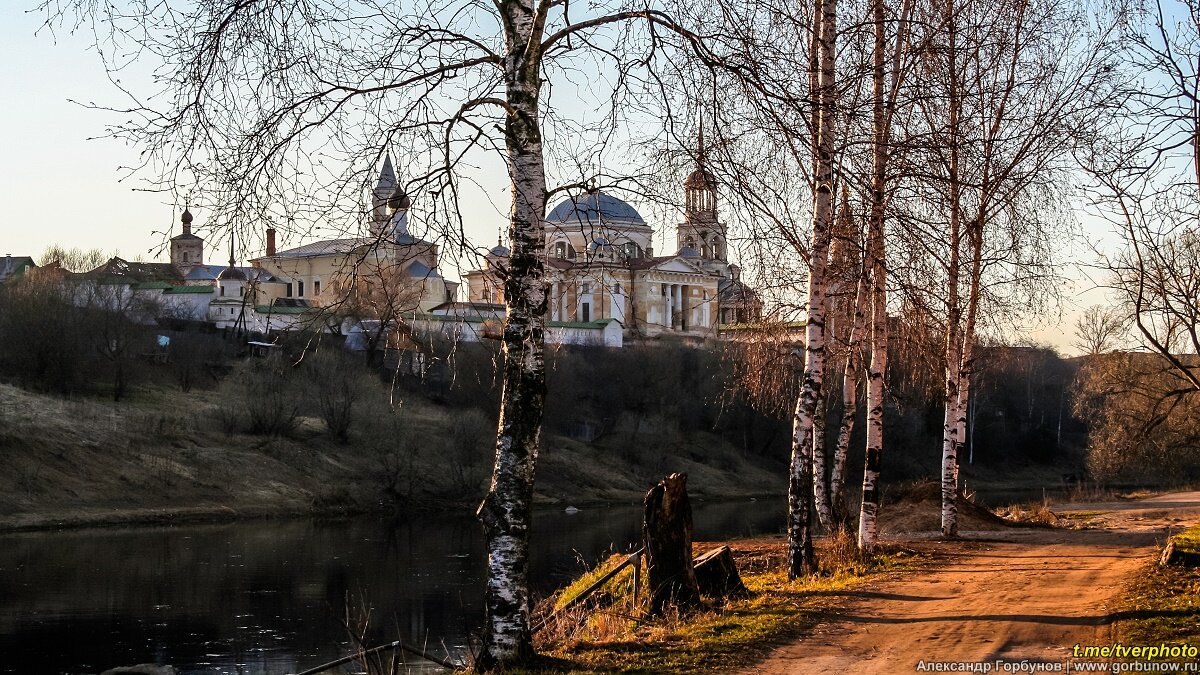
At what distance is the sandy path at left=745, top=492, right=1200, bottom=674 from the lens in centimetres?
868

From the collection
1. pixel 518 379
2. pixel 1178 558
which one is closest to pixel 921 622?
pixel 518 379

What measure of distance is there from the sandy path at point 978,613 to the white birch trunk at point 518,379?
1701mm

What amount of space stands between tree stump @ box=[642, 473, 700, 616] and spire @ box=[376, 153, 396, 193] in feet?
13.5

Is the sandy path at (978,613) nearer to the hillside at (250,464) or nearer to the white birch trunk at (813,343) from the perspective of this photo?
the white birch trunk at (813,343)

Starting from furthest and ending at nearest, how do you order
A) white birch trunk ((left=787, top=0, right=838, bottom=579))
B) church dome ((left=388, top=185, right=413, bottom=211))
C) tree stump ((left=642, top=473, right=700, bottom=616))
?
white birch trunk ((left=787, top=0, right=838, bottom=579)) < tree stump ((left=642, top=473, right=700, bottom=616)) < church dome ((left=388, top=185, right=413, bottom=211))

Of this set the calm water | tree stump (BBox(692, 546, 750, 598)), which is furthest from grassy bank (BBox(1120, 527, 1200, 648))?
the calm water

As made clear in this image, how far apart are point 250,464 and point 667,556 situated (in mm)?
34508

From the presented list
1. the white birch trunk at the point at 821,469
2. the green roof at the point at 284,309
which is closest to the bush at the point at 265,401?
the green roof at the point at 284,309

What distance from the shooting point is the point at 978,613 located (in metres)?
10.4

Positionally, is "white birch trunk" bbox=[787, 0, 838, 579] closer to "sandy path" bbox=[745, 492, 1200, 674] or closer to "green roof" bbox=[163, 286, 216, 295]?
"sandy path" bbox=[745, 492, 1200, 674]

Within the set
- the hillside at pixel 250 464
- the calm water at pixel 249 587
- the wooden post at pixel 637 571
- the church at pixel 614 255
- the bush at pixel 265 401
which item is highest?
the church at pixel 614 255

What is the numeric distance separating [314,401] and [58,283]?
45.8 feet

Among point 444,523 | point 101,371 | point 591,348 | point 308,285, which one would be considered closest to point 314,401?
point 101,371

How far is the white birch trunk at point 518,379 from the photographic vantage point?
28.3 ft
